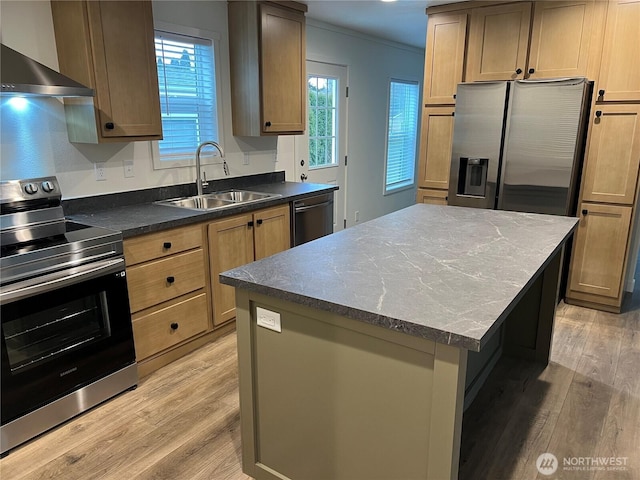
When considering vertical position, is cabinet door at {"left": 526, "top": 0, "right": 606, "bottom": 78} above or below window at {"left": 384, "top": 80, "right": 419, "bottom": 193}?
above

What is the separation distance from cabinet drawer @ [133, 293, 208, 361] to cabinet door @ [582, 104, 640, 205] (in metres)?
3.00

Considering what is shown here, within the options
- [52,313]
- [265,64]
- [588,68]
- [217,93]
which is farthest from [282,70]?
[52,313]

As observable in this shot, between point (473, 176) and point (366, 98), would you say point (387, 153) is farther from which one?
point (473, 176)

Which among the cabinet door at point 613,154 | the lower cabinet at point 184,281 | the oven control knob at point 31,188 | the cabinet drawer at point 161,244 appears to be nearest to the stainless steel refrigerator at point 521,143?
the cabinet door at point 613,154

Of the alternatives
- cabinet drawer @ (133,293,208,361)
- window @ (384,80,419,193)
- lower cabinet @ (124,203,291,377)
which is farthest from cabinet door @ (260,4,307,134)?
window @ (384,80,419,193)

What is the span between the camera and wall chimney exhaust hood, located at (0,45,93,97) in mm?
2049

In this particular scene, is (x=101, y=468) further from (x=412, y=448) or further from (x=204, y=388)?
(x=412, y=448)

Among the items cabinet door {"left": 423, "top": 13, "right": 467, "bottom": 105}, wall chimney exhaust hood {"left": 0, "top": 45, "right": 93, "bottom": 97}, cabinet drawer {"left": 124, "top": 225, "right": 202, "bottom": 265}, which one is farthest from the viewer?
cabinet door {"left": 423, "top": 13, "right": 467, "bottom": 105}

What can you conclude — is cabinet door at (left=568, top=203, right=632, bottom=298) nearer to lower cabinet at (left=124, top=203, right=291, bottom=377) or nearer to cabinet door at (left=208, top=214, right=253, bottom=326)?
lower cabinet at (left=124, top=203, right=291, bottom=377)

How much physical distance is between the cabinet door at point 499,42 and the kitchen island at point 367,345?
2.09 metres

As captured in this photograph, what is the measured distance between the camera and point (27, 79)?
83.3 inches

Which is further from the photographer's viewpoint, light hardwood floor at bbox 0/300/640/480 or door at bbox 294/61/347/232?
door at bbox 294/61/347/232

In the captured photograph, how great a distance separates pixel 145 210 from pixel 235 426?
4.84 ft

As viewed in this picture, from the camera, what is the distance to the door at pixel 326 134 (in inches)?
183
